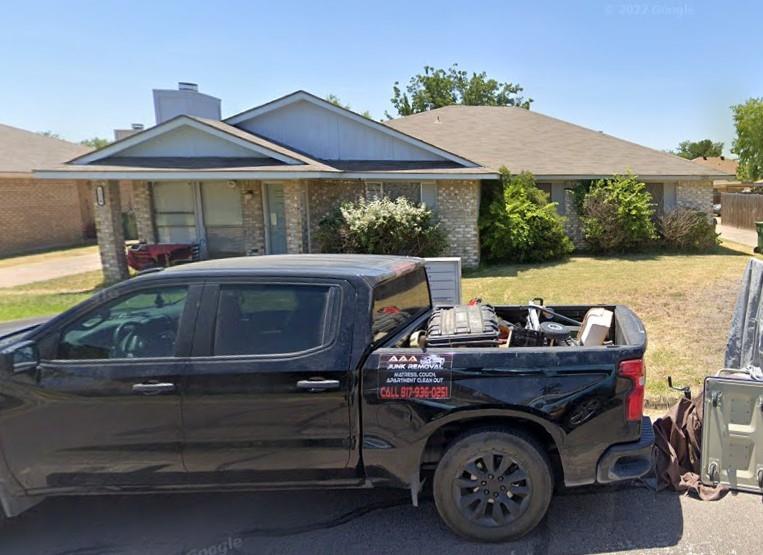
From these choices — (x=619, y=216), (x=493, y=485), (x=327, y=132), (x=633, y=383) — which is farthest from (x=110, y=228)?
(x=619, y=216)

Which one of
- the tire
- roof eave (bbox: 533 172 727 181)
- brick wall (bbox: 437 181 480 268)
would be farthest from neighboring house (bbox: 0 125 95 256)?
the tire

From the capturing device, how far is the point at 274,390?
8.66ft

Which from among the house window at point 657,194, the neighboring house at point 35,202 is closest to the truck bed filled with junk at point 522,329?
the house window at point 657,194

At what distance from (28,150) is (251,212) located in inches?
589

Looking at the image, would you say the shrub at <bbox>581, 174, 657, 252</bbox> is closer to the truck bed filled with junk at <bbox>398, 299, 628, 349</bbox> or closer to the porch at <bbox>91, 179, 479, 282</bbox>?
the porch at <bbox>91, 179, 479, 282</bbox>

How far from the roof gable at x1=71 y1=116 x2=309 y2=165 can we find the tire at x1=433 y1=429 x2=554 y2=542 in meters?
10.1

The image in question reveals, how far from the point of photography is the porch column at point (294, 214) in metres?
12.1

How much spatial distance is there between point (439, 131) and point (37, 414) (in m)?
18.0

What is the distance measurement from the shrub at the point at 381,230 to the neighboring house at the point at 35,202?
13085 mm

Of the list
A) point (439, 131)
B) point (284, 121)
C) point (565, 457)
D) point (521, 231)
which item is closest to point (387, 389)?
point (565, 457)

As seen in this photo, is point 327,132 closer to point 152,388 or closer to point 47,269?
point 47,269

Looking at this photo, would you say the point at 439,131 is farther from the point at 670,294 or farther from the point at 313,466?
the point at 313,466

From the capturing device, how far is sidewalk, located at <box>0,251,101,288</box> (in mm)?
12680

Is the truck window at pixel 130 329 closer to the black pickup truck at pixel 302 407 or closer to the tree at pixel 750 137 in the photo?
the black pickup truck at pixel 302 407
